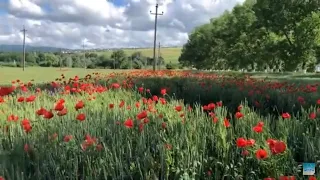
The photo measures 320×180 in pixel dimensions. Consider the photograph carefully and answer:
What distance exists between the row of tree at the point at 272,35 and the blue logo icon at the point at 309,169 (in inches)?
835

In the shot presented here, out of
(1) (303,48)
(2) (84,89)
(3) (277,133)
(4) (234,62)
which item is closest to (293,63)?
(1) (303,48)

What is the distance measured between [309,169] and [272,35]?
46.6 meters

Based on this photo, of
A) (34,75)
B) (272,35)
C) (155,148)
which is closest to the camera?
(155,148)

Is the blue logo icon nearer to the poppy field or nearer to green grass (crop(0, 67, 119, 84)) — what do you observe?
the poppy field

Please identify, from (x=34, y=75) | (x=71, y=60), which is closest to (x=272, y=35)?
(x=34, y=75)

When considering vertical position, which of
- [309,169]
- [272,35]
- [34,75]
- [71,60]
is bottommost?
[34,75]

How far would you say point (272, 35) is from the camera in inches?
1882

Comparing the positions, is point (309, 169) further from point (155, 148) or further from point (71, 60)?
point (71, 60)

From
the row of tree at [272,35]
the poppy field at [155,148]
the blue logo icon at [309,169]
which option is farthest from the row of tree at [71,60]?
the blue logo icon at [309,169]

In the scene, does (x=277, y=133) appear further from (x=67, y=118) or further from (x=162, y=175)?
(x=67, y=118)

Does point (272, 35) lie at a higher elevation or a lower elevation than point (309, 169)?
higher

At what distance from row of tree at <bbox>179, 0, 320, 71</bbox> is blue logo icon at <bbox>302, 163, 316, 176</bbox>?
69.6ft

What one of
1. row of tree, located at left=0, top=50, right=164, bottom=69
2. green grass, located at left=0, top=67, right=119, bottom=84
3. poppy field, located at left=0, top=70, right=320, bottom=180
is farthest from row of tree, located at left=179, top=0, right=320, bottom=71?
row of tree, located at left=0, top=50, right=164, bottom=69

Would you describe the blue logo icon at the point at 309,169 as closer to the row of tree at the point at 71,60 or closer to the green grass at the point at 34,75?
the green grass at the point at 34,75
